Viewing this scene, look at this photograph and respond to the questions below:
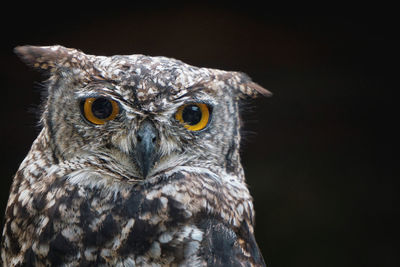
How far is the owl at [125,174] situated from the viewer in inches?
51.8

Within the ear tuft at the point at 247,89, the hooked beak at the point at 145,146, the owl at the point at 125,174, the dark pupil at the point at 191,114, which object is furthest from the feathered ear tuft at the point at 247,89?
the hooked beak at the point at 145,146

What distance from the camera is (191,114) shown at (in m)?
1.43

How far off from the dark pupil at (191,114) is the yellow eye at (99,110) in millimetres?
204

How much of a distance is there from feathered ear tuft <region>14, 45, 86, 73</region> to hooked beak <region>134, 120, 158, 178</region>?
0.93ft

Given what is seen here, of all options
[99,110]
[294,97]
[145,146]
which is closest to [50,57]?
[99,110]

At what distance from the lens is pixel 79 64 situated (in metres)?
1.40

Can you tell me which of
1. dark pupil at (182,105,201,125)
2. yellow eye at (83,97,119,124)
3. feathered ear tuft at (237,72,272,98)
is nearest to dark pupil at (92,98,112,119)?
yellow eye at (83,97,119,124)

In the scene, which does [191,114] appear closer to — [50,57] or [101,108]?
[101,108]

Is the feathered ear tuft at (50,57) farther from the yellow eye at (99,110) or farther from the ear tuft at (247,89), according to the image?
the ear tuft at (247,89)

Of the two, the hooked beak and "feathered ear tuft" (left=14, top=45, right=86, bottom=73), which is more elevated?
"feathered ear tuft" (left=14, top=45, right=86, bottom=73)

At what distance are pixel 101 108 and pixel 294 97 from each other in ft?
7.32

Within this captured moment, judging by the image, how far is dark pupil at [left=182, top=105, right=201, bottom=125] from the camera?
1.41 metres

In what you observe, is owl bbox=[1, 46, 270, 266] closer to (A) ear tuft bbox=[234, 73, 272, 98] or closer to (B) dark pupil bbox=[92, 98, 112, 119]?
(B) dark pupil bbox=[92, 98, 112, 119]

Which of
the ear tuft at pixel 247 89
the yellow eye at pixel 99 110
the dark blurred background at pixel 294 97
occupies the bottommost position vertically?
the dark blurred background at pixel 294 97
